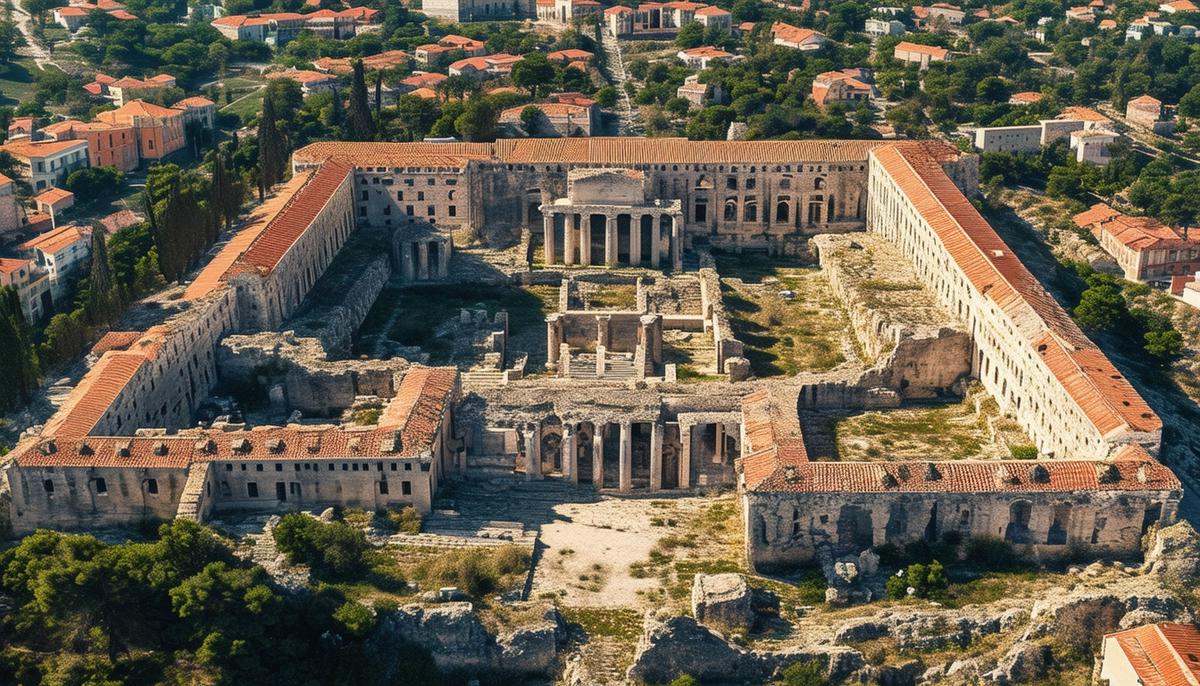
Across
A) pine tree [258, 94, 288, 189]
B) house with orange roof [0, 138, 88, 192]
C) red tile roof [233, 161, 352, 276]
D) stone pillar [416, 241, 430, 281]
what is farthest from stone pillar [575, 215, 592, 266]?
house with orange roof [0, 138, 88, 192]

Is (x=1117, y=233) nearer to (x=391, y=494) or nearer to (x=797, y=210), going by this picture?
(x=797, y=210)

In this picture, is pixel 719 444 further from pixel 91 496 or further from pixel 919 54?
pixel 919 54

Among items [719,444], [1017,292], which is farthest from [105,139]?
[1017,292]

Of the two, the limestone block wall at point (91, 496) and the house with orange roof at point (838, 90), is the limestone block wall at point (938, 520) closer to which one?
the limestone block wall at point (91, 496)

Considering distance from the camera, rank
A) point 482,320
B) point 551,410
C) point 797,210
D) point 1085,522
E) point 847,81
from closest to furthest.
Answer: point 1085,522
point 551,410
point 482,320
point 797,210
point 847,81

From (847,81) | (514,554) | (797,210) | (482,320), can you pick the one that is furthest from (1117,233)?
(514,554)

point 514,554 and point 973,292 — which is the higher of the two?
point 973,292

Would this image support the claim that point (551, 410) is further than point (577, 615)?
Yes

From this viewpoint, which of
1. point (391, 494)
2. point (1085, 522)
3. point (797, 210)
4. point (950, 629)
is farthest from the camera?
point (797, 210)

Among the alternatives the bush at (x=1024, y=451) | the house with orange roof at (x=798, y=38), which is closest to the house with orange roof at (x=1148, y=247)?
the bush at (x=1024, y=451)
